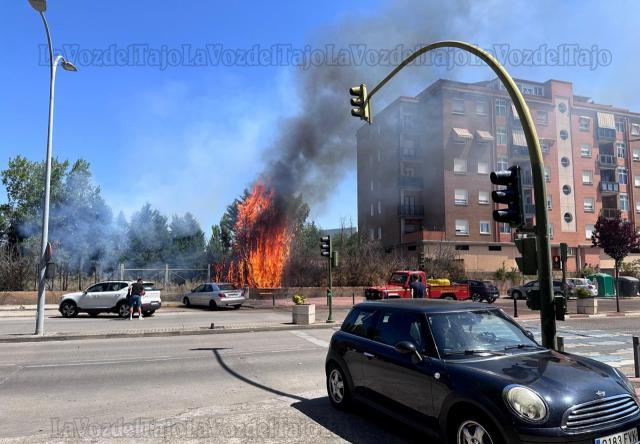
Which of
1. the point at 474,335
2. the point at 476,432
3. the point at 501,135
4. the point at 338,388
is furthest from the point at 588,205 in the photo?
the point at 476,432

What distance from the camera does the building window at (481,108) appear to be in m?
46.8

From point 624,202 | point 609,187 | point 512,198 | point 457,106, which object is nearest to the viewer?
point 512,198

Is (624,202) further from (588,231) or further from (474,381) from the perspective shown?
(474,381)

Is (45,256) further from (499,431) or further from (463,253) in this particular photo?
(463,253)

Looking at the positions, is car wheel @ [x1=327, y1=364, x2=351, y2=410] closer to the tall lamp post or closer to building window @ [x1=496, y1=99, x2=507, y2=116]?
the tall lamp post

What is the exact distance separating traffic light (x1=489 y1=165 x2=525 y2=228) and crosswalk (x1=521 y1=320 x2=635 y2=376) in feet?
10.9

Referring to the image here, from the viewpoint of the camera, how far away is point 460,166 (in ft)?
150

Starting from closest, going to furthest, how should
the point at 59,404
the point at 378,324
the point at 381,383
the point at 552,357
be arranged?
the point at 552,357 < the point at 381,383 < the point at 378,324 < the point at 59,404

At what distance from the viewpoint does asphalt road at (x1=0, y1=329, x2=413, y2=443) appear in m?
5.03

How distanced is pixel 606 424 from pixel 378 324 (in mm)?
2359

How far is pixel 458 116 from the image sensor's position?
4562 centimetres

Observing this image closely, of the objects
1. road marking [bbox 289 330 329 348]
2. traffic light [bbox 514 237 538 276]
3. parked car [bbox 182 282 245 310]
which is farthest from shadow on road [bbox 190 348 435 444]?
parked car [bbox 182 282 245 310]

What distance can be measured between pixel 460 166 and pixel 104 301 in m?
34.5

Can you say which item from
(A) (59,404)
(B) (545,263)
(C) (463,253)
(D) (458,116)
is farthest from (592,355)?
(D) (458,116)
